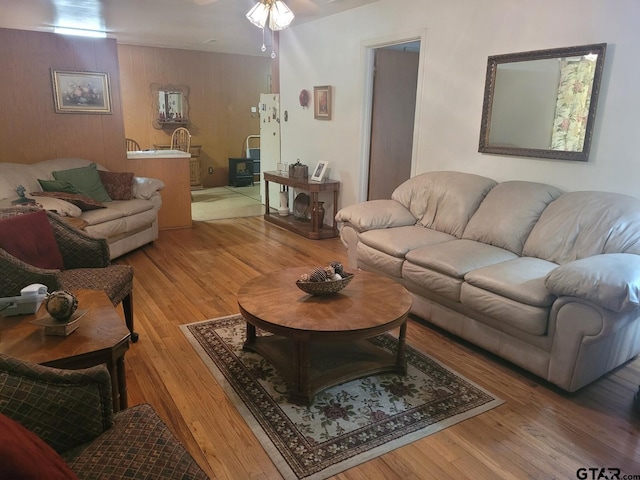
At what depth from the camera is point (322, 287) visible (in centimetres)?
228

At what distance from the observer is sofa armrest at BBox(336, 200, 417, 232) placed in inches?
139

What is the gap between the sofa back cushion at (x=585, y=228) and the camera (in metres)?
2.51

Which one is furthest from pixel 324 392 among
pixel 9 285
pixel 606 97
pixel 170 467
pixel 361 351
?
pixel 606 97

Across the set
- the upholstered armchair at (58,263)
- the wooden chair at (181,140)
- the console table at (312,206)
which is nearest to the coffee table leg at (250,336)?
the upholstered armchair at (58,263)

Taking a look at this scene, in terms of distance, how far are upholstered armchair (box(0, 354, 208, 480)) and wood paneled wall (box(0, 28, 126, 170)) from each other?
4309 mm

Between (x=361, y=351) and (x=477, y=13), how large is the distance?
2794mm

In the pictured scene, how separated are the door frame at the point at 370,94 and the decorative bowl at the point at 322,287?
2.27m

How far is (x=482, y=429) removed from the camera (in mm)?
2010

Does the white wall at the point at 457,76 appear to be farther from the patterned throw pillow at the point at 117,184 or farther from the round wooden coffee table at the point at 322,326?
the patterned throw pillow at the point at 117,184

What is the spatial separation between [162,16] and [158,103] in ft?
10.3

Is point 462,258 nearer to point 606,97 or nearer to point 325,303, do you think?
point 325,303

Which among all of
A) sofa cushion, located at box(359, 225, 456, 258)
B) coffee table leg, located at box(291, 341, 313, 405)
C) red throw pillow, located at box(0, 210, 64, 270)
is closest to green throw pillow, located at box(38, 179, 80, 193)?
red throw pillow, located at box(0, 210, 64, 270)

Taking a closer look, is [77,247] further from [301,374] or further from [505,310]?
[505,310]

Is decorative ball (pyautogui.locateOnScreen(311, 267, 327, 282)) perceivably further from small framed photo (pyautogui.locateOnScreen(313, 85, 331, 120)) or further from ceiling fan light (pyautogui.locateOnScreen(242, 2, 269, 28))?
small framed photo (pyautogui.locateOnScreen(313, 85, 331, 120))
